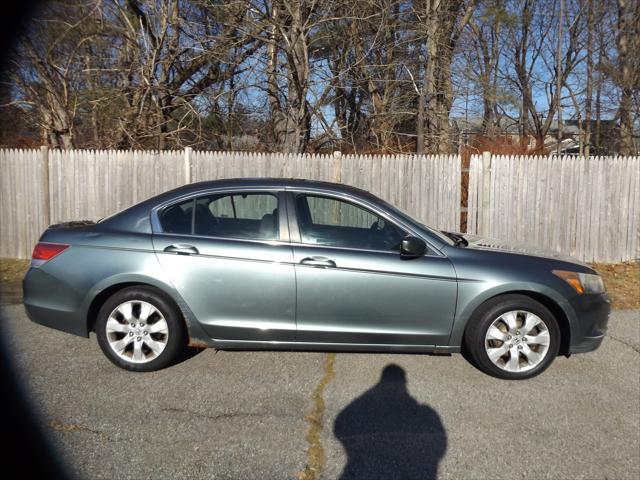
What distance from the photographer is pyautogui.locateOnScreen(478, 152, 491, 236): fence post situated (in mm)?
8273

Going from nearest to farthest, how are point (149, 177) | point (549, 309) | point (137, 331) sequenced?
point (137, 331)
point (549, 309)
point (149, 177)

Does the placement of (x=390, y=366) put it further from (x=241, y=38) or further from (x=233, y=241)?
(x=241, y=38)

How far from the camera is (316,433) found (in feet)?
10.1

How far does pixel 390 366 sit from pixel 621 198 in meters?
6.59

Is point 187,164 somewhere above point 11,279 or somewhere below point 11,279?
above

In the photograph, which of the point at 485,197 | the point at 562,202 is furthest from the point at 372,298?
the point at 562,202

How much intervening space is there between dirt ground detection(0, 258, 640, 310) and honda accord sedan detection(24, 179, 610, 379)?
279 centimetres

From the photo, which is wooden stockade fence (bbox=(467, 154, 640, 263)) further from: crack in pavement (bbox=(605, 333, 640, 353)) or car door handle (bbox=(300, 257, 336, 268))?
car door handle (bbox=(300, 257, 336, 268))

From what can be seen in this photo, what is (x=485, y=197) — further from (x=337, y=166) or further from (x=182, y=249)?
(x=182, y=249)

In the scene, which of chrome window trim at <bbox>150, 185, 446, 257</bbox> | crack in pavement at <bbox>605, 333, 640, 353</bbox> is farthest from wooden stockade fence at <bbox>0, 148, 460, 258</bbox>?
chrome window trim at <bbox>150, 185, 446, 257</bbox>

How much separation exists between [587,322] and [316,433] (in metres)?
2.47

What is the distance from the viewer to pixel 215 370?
4.02m

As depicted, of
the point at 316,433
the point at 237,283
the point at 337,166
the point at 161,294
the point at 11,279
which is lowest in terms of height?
the point at 316,433

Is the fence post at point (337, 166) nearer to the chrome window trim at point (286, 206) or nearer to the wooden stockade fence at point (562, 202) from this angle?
the wooden stockade fence at point (562, 202)
